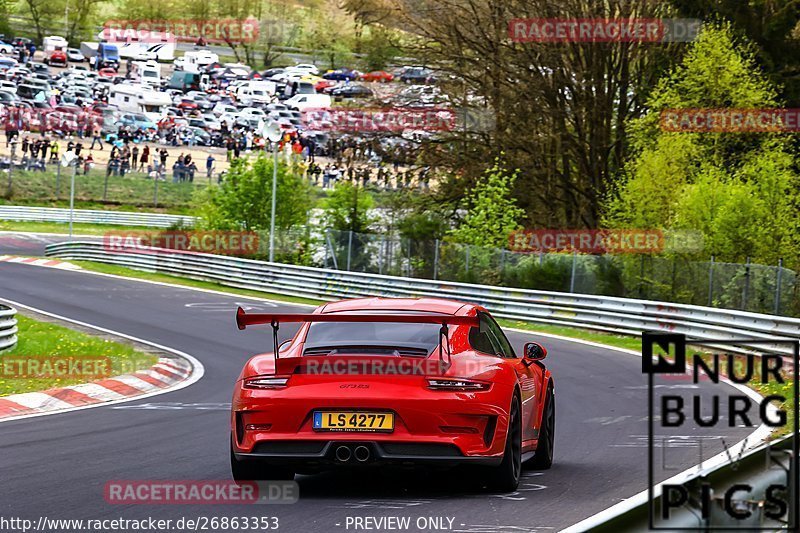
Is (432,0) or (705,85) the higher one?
(432,0)

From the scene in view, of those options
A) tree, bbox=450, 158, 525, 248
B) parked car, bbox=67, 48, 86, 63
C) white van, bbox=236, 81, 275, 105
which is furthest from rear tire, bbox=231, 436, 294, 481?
parked car, bbox=67, 48, 86, 63

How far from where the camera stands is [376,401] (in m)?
7.93

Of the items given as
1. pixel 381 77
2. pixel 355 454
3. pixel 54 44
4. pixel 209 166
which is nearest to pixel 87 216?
pixel 209 166

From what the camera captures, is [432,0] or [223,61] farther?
[223,61]

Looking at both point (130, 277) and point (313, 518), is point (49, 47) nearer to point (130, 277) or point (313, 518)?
point (130, 277)

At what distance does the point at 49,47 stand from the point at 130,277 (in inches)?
2883

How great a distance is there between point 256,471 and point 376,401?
1.14 meters

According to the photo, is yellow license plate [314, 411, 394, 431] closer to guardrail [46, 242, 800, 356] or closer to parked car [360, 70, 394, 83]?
guardrail [46, 242, 800, 356]

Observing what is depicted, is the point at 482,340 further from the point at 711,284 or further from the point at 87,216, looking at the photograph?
the point at 87,216

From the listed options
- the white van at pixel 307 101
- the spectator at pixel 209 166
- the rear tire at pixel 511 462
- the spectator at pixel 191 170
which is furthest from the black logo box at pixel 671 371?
the white van at pixel 307 101

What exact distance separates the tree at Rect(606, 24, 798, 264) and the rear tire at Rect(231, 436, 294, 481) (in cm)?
2671

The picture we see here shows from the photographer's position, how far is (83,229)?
6581cm

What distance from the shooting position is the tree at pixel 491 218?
130ft

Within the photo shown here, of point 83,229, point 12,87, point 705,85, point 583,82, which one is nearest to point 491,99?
point 583,82
